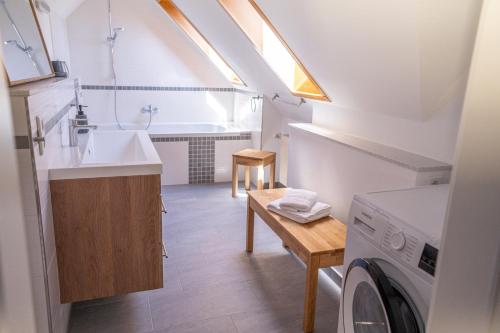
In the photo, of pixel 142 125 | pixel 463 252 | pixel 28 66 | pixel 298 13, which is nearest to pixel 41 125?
pixel 28 66

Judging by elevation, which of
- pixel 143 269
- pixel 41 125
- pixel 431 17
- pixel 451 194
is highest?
pixel 431 17

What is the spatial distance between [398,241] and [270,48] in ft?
7.24

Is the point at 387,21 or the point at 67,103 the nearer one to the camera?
the point at 387,21

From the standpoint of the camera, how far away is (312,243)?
2082mm

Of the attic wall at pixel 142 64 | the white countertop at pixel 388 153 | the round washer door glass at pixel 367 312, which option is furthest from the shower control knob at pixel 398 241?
the attic wall at pixel 142 64

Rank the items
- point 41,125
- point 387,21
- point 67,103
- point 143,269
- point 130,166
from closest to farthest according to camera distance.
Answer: point 387,21
point 41,125
point 130,166
point 143,269
point 67,103

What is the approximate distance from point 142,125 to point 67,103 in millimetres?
2316

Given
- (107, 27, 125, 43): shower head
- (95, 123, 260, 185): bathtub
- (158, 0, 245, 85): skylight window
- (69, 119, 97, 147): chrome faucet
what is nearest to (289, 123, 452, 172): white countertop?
(69, 119, 97, 147): chrome faucet

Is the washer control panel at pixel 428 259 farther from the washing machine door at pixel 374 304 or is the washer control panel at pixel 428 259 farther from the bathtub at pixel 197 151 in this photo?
the bathtub at pixel 197 151

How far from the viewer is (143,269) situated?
7.04 ft

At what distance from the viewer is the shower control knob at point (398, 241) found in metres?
1.29

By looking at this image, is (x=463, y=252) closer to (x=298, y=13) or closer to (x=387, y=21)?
(x=387, y=21)

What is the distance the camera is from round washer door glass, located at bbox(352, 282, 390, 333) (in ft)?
4.28

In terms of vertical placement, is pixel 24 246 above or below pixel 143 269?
above
